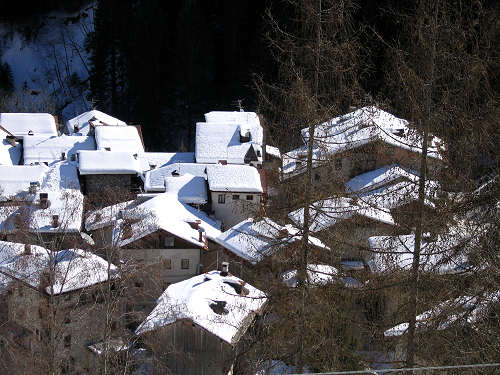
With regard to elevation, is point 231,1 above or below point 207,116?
above

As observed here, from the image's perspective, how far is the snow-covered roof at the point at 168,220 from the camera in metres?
25.2

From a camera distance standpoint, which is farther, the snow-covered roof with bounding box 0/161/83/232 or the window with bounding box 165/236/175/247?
the snow-covered roof with bounding box 0/161/83/232

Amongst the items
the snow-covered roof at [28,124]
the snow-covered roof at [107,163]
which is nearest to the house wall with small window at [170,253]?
the snow-covered roof at [107,163]

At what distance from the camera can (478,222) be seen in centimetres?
1034

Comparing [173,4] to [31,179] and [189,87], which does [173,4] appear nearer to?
[189,87]

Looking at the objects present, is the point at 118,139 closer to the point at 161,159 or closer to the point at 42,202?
the point at 161,159

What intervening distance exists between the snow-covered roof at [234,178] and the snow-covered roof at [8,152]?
12.2m

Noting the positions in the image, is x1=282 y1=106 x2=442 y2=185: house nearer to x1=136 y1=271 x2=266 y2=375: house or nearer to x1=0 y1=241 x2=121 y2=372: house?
x1=136 y1=271 x2=266 y2=375: house

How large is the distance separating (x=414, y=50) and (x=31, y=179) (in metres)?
25.9

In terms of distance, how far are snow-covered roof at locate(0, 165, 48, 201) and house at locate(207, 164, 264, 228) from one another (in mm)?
8580

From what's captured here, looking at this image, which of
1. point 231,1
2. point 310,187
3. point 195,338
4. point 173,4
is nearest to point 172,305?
point 195,338

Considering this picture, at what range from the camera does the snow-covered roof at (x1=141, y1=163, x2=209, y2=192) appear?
32125mm

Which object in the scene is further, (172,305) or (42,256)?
(42,256)

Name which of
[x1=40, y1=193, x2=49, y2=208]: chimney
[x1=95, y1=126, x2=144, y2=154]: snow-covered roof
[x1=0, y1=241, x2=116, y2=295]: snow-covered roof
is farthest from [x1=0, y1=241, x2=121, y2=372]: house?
[x1=95, y1=126, x2=144, y2=154]: snow-covered roof
